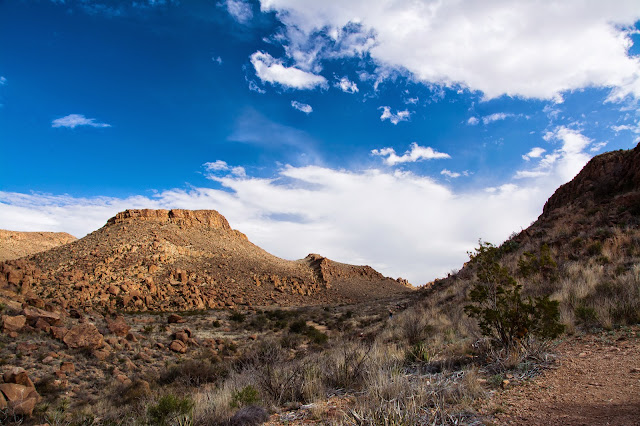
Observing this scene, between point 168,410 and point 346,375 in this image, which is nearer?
point 346,375

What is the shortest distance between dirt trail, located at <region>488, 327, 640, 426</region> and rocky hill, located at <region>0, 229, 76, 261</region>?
2938 inches

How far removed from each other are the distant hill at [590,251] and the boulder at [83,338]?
1598 centimetres

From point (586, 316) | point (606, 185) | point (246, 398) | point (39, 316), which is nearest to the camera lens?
point (246, 398)

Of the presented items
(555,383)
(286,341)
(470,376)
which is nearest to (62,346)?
(286,341)

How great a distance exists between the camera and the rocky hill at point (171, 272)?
104 ft

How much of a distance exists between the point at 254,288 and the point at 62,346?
30.0 metres

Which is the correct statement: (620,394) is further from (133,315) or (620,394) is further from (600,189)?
(133,315)

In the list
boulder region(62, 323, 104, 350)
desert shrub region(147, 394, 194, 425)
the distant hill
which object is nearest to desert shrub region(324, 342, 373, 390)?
desert shrub region(147, 394, 194, 425)

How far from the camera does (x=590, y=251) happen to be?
41.7 ft

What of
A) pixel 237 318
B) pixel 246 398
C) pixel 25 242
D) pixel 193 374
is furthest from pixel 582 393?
pixel 25 242

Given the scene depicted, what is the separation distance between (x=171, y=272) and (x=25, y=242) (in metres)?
52.8

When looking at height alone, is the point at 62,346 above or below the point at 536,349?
below

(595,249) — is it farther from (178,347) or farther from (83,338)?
(83,338)

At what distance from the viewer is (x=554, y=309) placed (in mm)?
5637
